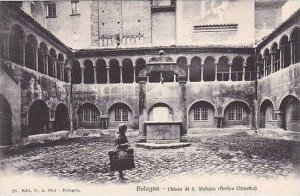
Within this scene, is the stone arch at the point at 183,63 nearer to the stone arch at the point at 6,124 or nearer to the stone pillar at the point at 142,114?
the stone pillar at the point at 142,114

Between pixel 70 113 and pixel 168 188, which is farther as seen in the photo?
pixel 70 113

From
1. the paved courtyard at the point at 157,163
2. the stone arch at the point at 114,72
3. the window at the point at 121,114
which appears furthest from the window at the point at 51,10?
the paved courtyard at the point at 157,163

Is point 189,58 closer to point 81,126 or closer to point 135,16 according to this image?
point 135,16

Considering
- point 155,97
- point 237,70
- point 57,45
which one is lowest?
point 155,97

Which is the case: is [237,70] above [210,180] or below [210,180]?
above

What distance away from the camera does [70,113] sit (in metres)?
19.5

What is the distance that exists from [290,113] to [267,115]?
3.56 metres

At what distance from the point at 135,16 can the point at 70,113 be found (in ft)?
33.2

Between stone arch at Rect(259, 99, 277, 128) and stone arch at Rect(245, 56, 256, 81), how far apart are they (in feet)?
→ 8.10

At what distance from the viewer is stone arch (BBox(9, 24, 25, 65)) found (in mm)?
12602

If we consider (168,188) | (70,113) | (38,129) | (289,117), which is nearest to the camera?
(168,188)

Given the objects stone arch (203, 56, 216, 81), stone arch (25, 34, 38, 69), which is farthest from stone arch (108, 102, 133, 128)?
stone arch (25, 34, 38, 69)

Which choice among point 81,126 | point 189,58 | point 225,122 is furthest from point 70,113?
point 225,122

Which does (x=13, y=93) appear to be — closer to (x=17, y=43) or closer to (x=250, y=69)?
(x=17, y=43)
